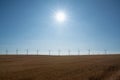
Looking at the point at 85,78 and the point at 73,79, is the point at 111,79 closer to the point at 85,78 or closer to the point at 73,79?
the point at 85,78

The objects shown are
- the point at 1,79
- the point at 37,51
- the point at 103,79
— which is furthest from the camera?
the point at 37,51

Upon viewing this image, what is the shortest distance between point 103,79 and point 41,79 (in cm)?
919

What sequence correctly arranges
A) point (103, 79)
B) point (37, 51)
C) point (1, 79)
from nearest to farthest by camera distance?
point (1, 79) < point (103, 79) < point (37, 51)

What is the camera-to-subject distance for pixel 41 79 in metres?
23.8

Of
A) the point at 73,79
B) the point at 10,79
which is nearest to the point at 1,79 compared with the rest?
the point at 10,79

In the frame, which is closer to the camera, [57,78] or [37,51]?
[57,78]

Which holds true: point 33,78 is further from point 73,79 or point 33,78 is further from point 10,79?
point 73,79

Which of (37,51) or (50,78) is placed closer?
(50,78)

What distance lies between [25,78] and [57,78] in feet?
15.2

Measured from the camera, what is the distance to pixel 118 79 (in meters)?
24.4

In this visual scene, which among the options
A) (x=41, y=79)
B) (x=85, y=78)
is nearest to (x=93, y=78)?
(x=85, y=78)

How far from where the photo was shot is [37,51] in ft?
584

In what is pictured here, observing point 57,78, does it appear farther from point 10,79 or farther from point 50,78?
point 10,79

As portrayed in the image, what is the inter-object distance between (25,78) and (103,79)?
37.7 feet
